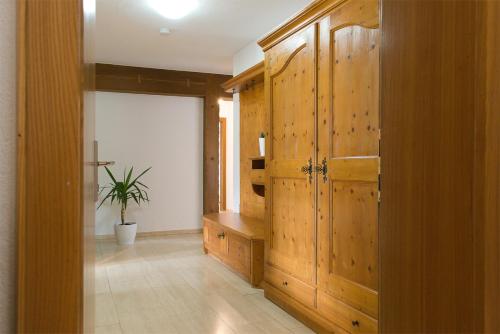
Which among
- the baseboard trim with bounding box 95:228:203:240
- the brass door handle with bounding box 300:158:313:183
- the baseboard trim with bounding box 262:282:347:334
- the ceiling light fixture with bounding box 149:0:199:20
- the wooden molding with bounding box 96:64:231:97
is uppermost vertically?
the ceiling light fixture with bounding box 149:0:199:20

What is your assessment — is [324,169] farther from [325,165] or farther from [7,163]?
[7,163]

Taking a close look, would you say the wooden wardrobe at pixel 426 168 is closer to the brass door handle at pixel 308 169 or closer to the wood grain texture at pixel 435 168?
the wood grain texture at pixel 435 168

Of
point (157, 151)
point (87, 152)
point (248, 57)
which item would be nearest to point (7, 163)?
point (87, 152)

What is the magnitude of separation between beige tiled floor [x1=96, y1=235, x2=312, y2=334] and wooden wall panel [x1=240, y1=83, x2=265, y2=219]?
0.80 m

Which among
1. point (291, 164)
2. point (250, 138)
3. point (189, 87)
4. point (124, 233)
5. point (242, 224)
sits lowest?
point (124, 233)

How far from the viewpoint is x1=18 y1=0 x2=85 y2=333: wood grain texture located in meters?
0.64

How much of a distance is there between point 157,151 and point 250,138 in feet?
5.92

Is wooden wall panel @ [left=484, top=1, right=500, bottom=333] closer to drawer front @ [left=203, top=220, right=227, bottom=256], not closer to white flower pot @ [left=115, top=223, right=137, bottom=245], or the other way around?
drawer front @ [left=203, top=220, right=227, bottom=256]

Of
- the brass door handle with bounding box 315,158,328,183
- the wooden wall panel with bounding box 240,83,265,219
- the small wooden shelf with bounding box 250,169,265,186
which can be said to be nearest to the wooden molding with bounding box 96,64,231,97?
the wooden wall panel with bounding box 240,83,265,219

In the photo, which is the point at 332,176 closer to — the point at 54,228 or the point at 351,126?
the point at 351,126

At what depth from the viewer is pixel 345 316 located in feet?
7.13

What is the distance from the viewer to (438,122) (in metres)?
1.00

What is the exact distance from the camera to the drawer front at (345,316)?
2.01 meters

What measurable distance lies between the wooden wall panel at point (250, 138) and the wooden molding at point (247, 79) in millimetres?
62
